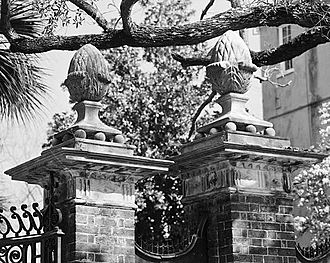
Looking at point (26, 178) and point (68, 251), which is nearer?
point (68, 251)

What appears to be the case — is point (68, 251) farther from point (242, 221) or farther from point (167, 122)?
point (167, 122)

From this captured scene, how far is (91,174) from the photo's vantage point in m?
8.50

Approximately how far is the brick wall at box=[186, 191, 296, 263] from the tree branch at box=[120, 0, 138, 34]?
9.58 feet

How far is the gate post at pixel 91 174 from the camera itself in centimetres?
831

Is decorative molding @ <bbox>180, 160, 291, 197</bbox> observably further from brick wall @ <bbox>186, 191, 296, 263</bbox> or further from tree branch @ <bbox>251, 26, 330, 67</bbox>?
tree branch @ <bbox>251, 26, 330, 67</bbox>

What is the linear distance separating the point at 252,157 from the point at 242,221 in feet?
2.00

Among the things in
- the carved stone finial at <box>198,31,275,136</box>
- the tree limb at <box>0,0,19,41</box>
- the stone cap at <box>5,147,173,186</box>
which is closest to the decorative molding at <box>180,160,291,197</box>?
the carved stone finial at <box>198,31,275,136</box>

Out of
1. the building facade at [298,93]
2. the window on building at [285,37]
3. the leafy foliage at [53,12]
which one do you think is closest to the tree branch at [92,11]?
the leafy foliage at [53,12]

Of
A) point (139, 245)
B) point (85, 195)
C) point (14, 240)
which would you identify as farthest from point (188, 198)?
point (14, 240)

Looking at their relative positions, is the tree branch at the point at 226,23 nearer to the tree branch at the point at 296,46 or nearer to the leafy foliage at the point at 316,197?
the tree branch at the point at 296,46

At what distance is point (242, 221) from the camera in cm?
875

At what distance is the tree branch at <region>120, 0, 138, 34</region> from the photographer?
35.9ft

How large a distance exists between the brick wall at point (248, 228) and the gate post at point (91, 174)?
68 centimetres

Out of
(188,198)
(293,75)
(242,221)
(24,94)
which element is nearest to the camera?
(242,221)
